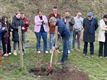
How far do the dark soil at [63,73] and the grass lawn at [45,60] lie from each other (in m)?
0.29

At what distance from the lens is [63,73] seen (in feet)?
42.5

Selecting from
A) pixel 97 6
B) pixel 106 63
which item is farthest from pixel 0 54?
pixel 97 6

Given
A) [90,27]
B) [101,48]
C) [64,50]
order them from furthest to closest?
[101,48] → [90,27] → [64,50]

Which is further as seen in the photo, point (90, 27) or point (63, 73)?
point (90, 27)

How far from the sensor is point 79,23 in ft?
55.5

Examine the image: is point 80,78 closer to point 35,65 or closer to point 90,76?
point 90,76

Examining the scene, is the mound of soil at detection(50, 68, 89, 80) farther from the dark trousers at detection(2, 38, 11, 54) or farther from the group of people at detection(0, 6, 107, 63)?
the dark trousers at detection(2, 38, 11, 54)

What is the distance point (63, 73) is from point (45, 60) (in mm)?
1810

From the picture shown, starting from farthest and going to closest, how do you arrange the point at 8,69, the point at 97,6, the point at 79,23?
the point at 97,6 < the point at 79,23 < the point at 8,69

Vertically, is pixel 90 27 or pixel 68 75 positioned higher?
pixel 90 27

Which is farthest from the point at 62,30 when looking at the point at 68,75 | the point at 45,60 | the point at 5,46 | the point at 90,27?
the point at 5,46

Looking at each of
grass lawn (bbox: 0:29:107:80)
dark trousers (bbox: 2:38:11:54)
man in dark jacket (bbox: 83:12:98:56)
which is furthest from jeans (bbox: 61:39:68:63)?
Result: dark trousers (bbox: 2:38:11:54)

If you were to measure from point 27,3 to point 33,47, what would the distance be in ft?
25.7

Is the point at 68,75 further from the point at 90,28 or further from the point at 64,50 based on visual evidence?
the point at 90,28
